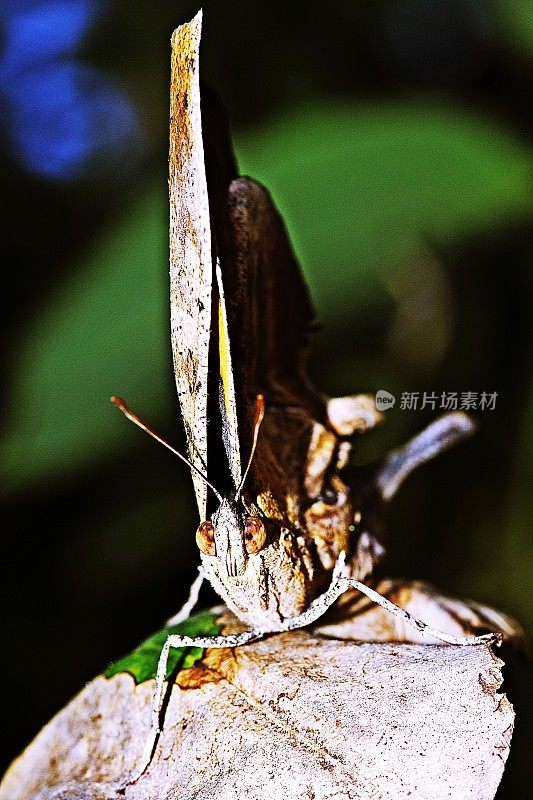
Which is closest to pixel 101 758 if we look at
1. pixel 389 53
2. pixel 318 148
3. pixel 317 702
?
pixel 317 702

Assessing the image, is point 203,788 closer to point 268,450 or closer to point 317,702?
point 317,702

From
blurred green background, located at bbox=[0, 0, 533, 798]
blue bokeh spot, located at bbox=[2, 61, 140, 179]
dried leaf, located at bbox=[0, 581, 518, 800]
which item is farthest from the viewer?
blue bokeh spot, located at bbox=[2, 61, 140, 179]

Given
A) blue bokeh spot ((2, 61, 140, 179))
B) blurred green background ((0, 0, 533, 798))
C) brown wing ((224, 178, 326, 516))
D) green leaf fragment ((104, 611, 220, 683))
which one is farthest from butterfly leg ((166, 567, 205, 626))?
blue bokeh spot ((2, 61, 140, 179))

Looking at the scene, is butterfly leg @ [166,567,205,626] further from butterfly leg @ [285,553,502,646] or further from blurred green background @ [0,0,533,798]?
blurred green background @ [0,0,533,798]

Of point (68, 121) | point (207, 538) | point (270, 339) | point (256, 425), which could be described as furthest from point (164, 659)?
point (68, 121)

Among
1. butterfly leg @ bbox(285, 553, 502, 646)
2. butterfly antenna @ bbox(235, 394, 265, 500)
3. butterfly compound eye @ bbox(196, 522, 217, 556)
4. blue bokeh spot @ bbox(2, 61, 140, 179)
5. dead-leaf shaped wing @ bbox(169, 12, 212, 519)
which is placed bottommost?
butterfly leg @ bbox(285, 553, 502, 646)

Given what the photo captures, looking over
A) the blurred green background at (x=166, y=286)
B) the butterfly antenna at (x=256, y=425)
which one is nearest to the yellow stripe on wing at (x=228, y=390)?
the butterfly antenna at (x=256, y=425)

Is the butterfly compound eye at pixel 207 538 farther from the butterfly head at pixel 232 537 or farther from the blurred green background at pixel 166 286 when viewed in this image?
the blurred green background at pixel 166 286
